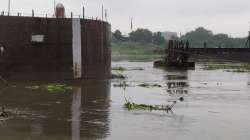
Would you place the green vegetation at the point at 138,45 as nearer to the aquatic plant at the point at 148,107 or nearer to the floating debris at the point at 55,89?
the floating debris at the point at 55,89

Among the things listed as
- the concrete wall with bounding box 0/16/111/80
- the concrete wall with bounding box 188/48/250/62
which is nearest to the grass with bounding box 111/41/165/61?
the concrete wall with bounding box 188/48/250/62

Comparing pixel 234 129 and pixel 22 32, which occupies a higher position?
pixel 22 32

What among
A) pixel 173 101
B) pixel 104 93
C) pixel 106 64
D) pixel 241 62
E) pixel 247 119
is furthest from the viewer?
pixel 241 62

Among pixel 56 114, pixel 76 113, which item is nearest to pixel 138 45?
pixel 76 113

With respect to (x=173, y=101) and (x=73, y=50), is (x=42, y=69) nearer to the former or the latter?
(x=73, y=50)

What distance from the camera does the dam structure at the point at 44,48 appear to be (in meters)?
22.3

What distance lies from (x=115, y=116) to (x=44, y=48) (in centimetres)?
1006

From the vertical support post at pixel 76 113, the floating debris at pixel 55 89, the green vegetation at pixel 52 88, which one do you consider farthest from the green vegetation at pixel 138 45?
the vertical support post at pixel 76 113

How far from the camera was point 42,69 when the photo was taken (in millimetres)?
22641

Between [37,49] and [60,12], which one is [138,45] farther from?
[37,49]

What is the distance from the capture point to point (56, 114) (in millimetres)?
13625

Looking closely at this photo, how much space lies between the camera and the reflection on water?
11.0m

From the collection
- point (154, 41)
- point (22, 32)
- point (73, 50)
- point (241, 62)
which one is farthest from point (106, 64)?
point (154, 41)

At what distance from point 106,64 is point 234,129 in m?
15.0
